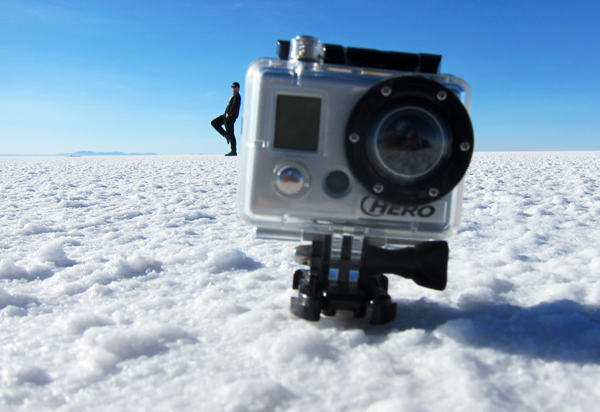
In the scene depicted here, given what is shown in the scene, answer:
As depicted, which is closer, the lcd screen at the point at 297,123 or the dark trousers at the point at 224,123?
the lcd screen at the point at 297,123

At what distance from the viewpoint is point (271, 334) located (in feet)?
4.35

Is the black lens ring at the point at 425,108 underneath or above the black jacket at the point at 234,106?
underneath

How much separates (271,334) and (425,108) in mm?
798

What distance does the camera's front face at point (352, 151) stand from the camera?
1.26 metres

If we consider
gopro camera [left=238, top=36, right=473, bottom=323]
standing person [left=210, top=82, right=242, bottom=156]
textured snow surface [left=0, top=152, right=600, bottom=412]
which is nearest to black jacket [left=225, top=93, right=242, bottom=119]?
standing person [left=210, top=82, right=242, bottom=156]

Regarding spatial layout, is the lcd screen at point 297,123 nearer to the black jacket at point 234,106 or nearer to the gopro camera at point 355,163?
the gopro camera at point 355,163

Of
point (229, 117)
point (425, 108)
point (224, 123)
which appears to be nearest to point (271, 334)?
point (425, 108)

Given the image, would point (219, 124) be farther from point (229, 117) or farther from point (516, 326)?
point (516, 326)

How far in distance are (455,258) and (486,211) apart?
1.47m

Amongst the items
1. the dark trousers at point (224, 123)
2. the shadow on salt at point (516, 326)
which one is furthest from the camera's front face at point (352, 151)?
the dark trousers at point (224, 123)

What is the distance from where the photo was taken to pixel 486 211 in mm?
3500

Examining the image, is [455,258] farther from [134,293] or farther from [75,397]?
[75,397]

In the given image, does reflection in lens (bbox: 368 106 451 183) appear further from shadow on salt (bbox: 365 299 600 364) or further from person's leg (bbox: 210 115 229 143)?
person's leg (bbox: 210 115 229 143)

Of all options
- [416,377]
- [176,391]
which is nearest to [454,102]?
[416,377]
